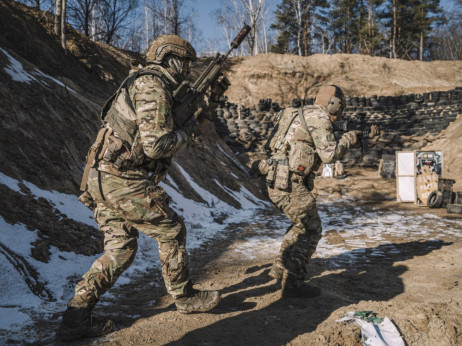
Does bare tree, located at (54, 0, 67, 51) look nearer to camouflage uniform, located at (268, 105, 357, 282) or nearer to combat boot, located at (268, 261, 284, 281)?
camouflage uniform, located at (268, 105, 357, 282)

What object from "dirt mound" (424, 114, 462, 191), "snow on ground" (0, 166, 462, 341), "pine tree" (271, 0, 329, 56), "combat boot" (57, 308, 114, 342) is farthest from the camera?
"pine tree" (271, 0, 329, 56)

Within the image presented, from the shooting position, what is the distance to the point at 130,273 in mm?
4098

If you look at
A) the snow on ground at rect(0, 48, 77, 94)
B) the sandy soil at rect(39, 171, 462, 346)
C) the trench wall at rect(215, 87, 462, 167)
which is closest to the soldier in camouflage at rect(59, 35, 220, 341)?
the sandy soil at rect(39, 171, 462, 346)

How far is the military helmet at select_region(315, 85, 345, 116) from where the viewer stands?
3.47m

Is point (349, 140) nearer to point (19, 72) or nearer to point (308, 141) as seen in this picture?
point (308, 141)

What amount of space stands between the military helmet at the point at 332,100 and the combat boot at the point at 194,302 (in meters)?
2.18

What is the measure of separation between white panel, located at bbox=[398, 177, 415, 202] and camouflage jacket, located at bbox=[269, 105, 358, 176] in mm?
7481

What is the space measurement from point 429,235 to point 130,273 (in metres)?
5.21

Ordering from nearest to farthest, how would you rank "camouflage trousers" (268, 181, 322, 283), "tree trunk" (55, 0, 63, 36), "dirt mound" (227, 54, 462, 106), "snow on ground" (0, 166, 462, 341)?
"snow on ground" (0, 166, 462, 341)
"camouflage trousers" (268, 181, 322, 283)
"tree trunk" (55, 0, 63, 36)
"dirt mound" (227, 54, 462, 106)

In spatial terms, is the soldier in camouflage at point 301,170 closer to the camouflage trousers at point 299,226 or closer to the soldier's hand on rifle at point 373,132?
the camouflage trousers at point 299,226

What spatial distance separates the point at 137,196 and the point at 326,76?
2410 cm

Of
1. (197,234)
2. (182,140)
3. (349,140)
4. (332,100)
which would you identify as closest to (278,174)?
(349,140)

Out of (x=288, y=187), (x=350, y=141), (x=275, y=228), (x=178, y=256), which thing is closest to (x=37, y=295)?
(x=178, y=256)

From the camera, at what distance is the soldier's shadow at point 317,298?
2391 mm
